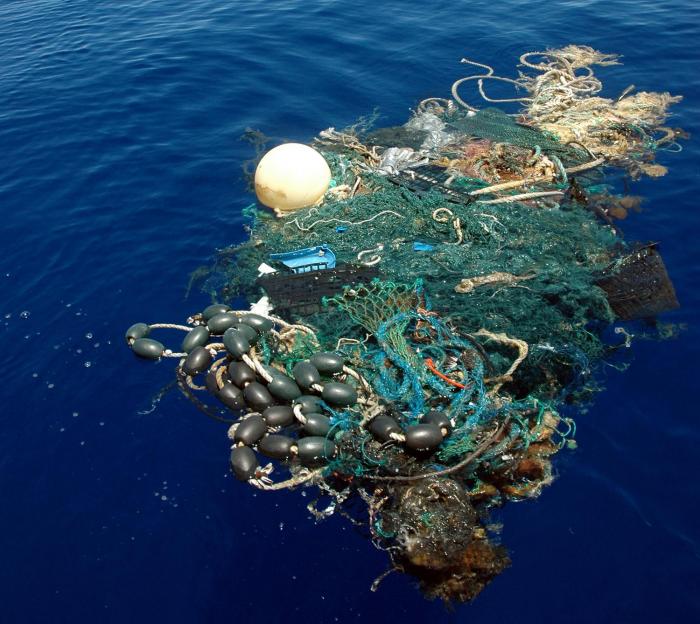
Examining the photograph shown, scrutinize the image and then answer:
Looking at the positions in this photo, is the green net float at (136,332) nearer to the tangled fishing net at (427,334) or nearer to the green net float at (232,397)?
the tangled fishing net at (427,334)

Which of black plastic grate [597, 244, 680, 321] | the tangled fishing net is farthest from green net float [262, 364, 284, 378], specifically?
black plastic grate [597, 244, 680, 321]

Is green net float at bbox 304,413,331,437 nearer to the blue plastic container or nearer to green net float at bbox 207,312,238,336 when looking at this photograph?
green net float at bbox 207,312,238,336

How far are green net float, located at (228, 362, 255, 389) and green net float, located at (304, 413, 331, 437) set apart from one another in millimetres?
1020

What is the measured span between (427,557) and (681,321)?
17.0ft

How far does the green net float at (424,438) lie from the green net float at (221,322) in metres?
2.99

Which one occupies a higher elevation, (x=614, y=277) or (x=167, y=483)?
(x=614, y=277)

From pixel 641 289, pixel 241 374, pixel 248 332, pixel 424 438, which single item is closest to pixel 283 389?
pixel 241 374

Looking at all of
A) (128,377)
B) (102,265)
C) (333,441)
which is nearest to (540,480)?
(333,441)

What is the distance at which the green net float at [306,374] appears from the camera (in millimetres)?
6559

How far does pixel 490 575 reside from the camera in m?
5.14

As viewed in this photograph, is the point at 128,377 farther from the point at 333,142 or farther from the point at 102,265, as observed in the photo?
the point at 333,142

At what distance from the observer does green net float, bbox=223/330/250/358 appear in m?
6.88

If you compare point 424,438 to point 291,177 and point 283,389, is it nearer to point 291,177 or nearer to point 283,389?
point 283,389

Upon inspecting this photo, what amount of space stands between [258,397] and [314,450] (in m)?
1.05
